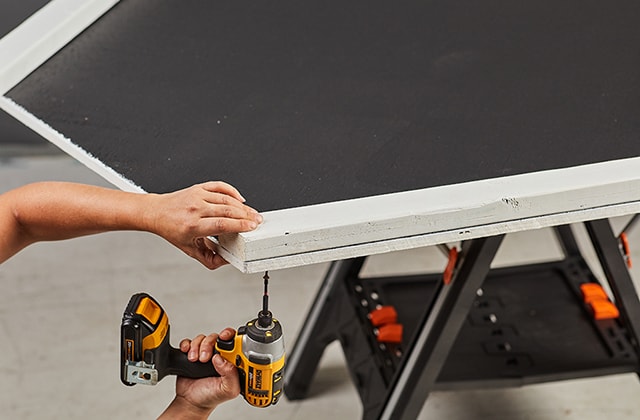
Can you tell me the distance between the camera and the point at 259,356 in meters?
1.20

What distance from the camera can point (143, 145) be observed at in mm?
1265

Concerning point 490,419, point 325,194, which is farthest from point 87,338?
point 325,194

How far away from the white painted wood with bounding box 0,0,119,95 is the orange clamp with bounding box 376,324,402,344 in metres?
0.80

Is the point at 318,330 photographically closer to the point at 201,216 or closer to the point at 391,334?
the point at 391,334

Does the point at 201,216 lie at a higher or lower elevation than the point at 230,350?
higher

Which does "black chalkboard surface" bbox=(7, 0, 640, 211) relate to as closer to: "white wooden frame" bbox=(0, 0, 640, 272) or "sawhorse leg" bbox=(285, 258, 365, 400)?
"white wooden frame" bbox=(0, 0, 640, 272)

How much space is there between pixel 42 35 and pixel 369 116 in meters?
0.53

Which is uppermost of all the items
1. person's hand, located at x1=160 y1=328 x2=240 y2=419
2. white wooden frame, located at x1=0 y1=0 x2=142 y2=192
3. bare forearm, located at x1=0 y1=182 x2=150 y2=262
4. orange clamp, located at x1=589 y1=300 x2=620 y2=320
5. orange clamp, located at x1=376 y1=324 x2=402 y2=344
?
white wooden frame, located at x1=0 y1=0 x2=142 y2=192

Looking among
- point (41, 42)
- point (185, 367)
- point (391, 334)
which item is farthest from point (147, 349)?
point (391, 334)

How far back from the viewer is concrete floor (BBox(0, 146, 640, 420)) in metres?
2.09

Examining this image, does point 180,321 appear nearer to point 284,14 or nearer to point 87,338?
point 87,338

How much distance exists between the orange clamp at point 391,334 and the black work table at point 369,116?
0.53 ft

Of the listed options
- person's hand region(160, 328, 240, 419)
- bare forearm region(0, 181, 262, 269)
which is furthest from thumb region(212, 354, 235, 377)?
bare forearm region(0, 181, 262, 269)

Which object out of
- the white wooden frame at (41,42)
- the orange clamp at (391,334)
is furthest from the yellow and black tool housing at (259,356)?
the orange clamp at (391,334)
